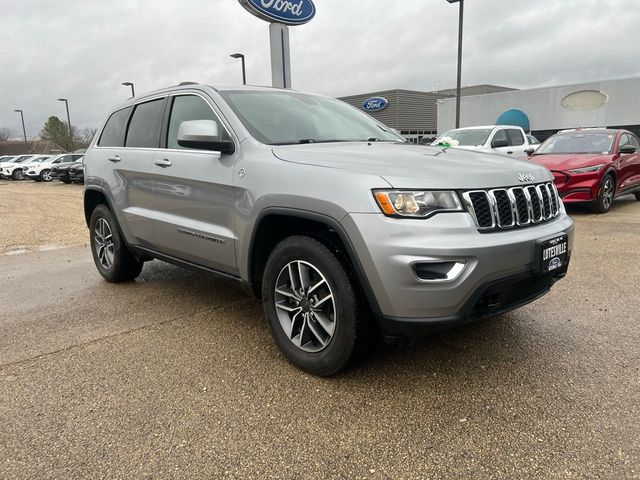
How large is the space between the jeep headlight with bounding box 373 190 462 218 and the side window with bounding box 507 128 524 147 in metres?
10.5

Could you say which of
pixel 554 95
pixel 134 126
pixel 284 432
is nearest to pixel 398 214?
pixel 284 432

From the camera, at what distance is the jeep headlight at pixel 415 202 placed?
243cm

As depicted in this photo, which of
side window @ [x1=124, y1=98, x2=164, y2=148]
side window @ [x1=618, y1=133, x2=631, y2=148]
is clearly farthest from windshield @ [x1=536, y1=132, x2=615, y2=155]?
side window @ [x1=124, y1=98, x2=164, y2=148]

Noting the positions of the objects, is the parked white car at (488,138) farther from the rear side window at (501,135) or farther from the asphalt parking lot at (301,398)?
the asphalt parking lot at (301,398)

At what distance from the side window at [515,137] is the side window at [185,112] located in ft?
32.6

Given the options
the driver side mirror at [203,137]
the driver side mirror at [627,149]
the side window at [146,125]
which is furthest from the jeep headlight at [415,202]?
the driver side mirror at [627,149]

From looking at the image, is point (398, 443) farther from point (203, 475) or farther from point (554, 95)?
point (554, 95)

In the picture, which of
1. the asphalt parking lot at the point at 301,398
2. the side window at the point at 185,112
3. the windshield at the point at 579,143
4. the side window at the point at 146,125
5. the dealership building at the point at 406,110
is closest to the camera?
the asphalt parking lot at the point at 301,398

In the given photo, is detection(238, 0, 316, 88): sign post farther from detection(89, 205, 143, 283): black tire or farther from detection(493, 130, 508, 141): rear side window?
detection(89, 205, 143, 283): black tire

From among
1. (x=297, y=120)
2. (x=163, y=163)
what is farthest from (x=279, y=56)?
(x=297, y=120)

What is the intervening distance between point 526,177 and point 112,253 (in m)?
3.86

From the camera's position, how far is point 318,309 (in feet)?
9.34

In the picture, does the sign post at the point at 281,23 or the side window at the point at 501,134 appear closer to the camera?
the side window at the point at 501,134

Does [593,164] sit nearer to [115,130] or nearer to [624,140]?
[624,140]
